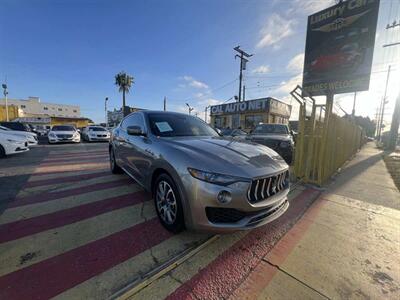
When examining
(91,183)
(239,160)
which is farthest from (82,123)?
(239,160)

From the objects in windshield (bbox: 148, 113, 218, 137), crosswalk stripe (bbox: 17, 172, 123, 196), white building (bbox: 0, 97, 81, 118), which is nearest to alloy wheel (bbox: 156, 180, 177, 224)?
windshield (bbox: 148, 113, 218, 137)

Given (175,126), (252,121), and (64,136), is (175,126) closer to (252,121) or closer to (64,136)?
(64,136)

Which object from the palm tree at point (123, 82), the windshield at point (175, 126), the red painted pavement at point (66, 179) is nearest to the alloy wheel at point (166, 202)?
the windshield at point (175, 126)

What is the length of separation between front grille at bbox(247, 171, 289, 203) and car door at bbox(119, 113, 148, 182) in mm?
1709

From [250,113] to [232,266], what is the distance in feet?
76.8

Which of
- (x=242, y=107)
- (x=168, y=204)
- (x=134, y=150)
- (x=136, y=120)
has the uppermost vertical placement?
(x=242, y=107)

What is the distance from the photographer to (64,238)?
238cm

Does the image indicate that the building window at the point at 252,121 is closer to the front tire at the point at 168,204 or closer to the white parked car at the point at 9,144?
the white parked car at the point at 9,144

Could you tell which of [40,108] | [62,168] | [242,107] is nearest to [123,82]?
[242,107]

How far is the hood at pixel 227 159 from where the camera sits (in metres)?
2.08

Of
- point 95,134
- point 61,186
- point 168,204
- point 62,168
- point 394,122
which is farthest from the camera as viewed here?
point 394,122

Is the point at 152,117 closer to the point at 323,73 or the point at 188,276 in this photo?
the point at 188,276

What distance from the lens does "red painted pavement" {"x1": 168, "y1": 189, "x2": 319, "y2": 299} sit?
5.67 ft

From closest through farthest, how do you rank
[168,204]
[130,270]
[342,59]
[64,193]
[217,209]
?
[130,270] < [217,209] < [168,204] < [64,193] < [342,59]
